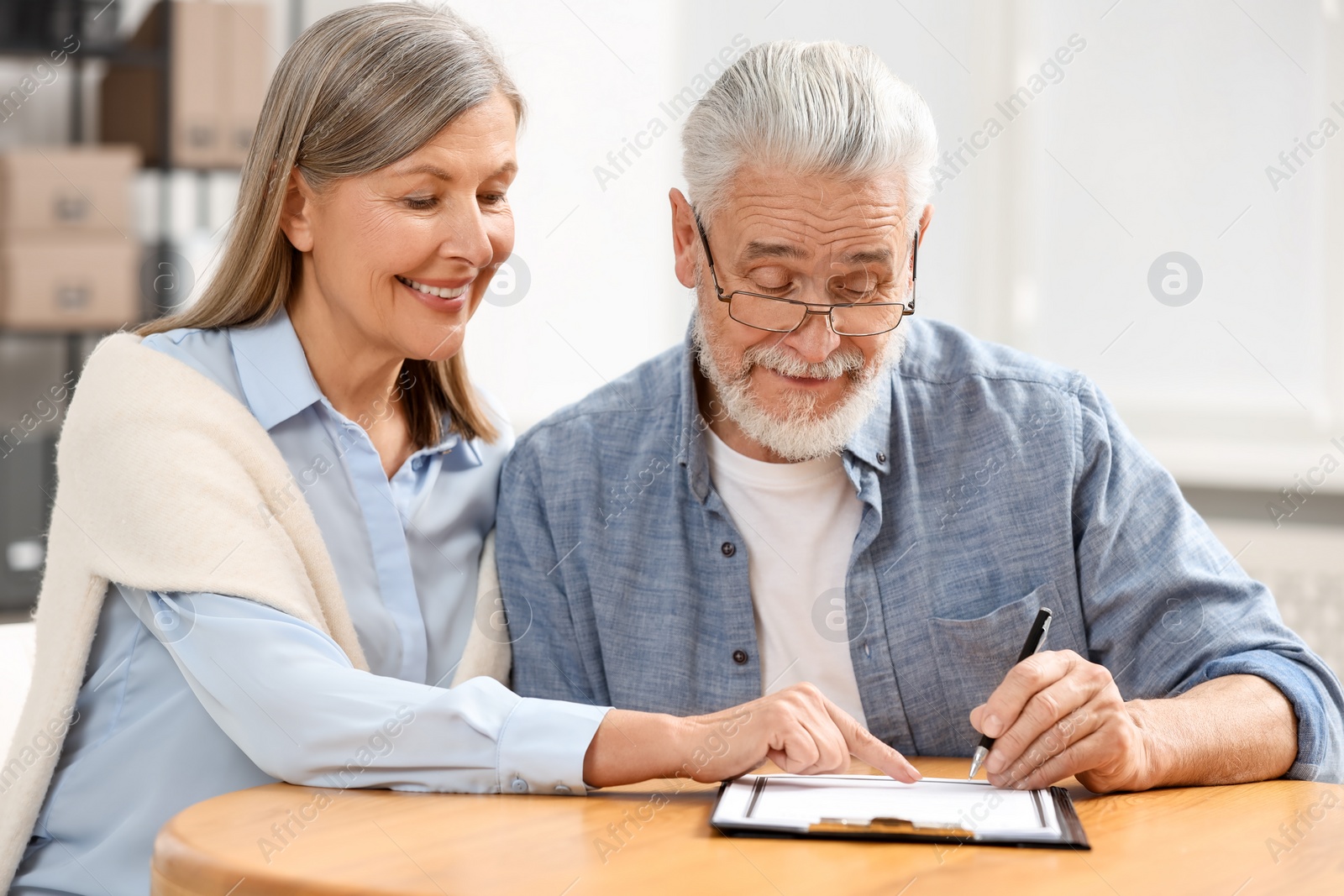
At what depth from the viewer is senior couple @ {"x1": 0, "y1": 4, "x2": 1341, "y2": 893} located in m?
1.37

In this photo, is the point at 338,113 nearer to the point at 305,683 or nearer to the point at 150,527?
the point at 150,527

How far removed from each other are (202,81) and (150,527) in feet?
9.48

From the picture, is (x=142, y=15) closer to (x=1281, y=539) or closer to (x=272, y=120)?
(x=272, y=120)

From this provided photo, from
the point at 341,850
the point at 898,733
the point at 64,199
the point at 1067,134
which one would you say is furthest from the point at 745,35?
the point at 341,850

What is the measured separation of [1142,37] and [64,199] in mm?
3065

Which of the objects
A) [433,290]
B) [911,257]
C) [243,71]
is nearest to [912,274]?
[911,257]

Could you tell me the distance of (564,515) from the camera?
177cm

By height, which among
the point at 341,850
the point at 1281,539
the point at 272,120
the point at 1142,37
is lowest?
the point at 1281,539

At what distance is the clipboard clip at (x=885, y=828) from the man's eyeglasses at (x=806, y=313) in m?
0.66

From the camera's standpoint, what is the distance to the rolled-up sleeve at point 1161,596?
1473 millimetres

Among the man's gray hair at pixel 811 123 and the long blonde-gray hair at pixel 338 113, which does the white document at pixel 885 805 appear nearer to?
the man's gray hair at pixel 811 123

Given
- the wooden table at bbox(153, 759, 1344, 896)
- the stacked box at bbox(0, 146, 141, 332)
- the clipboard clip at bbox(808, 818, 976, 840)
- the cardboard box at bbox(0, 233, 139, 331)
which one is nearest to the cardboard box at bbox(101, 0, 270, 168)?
the stacked box at bbox(0, 146, 141, 332)

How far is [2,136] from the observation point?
4.10 metres

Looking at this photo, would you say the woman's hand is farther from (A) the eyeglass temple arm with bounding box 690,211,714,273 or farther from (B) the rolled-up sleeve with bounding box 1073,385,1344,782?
(A) the eyeglass temple arm with bounding box 690,211,714,273
